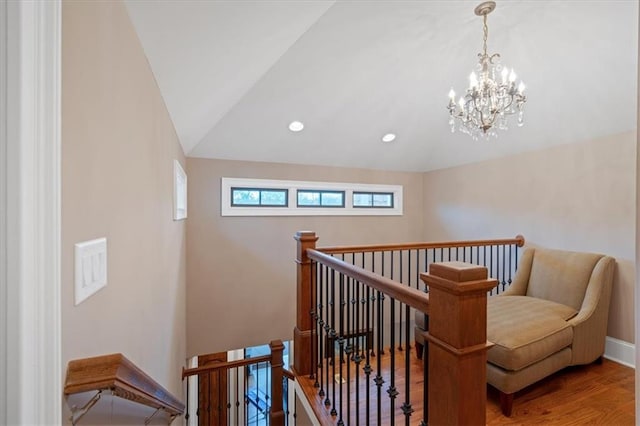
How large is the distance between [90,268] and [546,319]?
111 inches

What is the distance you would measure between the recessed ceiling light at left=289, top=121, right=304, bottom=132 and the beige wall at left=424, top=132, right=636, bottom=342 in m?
2.53

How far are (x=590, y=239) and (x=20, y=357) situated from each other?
402 centimetres

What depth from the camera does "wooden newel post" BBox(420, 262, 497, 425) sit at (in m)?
0.93

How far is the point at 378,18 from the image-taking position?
2346 millimetres

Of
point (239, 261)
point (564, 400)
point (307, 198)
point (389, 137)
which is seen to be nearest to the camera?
point (564, 400)

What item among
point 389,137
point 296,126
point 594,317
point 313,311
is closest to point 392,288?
point 313,311

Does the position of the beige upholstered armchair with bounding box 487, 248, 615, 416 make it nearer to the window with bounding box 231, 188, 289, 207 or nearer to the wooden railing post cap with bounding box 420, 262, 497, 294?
the wooden railing post cap with bounding box 420, 262, 497, 294

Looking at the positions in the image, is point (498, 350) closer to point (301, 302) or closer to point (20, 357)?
point (301, 302)

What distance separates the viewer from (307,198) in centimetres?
445

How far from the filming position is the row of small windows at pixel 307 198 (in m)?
4.12

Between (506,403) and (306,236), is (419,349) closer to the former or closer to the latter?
(506,403)

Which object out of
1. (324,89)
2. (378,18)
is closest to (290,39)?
(378,18)

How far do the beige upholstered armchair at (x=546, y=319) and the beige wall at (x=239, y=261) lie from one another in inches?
83.6

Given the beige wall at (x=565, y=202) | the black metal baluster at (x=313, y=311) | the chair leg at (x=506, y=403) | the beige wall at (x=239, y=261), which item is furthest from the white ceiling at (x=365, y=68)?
the chair leg at (x=506, y=403)
